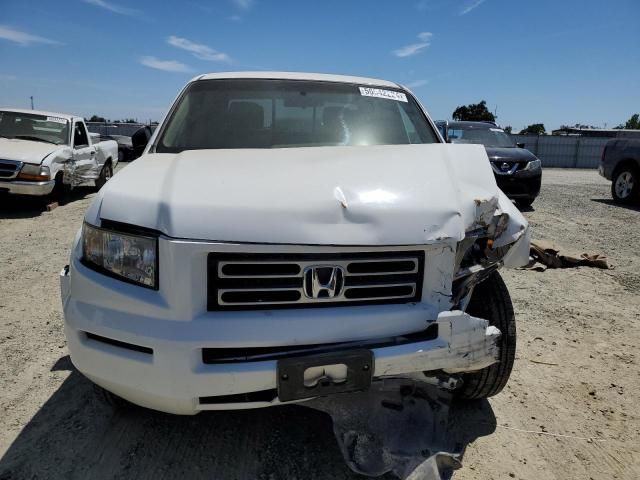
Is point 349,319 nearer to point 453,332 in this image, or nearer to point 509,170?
point 453,332

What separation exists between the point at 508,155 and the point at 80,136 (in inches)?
326

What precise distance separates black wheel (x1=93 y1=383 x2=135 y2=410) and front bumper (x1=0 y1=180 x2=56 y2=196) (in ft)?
21.7

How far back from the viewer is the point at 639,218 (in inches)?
344

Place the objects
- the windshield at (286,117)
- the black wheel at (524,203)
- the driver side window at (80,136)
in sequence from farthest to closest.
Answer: the black wheel at (524,203), the driver side window at (80,136), the windshield at (286,117)

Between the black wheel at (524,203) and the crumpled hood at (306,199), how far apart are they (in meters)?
7.82

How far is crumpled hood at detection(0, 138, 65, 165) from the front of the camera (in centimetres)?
783

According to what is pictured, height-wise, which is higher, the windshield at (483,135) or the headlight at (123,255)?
the windshield at (483,135)

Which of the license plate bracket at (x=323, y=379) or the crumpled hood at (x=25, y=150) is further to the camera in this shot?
the crumpled hood at (x=25, y=150)

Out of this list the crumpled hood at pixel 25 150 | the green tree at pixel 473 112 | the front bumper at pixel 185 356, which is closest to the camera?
the front bumper at pixel 185 356

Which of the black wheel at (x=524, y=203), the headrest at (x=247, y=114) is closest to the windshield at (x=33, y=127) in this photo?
the headrest at (x=247, y=114)

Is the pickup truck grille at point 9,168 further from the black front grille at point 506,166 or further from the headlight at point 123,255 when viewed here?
the black front grille at point 506,166

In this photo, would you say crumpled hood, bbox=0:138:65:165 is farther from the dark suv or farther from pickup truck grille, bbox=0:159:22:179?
the dark suv

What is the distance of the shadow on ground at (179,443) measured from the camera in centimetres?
211

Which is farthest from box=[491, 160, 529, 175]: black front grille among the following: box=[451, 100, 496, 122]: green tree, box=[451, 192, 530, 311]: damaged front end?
box=[451, 100, 496, 122]: green tree
